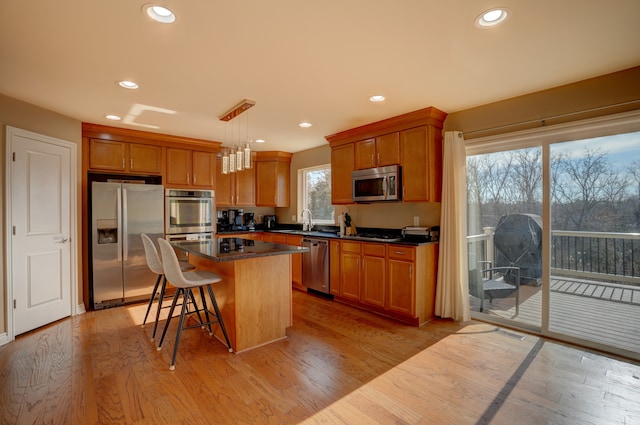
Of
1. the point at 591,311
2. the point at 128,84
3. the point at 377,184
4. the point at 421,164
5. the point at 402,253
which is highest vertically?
the point at 128,84

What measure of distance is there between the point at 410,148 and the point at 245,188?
3.25 metres

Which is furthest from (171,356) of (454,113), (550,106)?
(550,106)

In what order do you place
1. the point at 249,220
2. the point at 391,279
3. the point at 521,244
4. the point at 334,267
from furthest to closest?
the point at 249,220, the point at 334,267, the point at 391,279, the point at 521,244

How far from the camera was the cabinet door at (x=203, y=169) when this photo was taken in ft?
16.4

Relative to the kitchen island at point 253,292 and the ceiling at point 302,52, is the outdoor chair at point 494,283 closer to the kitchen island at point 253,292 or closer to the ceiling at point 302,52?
the ceiling at point 302,52

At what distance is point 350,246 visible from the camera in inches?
159

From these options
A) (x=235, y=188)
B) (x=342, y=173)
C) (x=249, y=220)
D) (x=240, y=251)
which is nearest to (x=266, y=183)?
(x=235, y=188)

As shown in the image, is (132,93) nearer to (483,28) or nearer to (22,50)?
(22,50)

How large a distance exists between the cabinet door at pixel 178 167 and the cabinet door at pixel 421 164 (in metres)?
3.31

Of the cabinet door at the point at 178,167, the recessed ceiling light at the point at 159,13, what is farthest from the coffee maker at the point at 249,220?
the recessed ceiling light at the point at 159,13

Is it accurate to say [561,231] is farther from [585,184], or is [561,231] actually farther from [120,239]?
[120,239]

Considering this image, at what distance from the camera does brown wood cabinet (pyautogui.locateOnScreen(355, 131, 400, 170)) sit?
3838 millimetres

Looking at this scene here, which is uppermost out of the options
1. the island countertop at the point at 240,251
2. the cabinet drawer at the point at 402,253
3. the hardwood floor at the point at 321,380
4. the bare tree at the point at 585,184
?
the bare tree at the point at 585,184

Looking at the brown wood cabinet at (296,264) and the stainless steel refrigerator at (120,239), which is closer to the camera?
the stainless steel refrigerator at (120,239)
